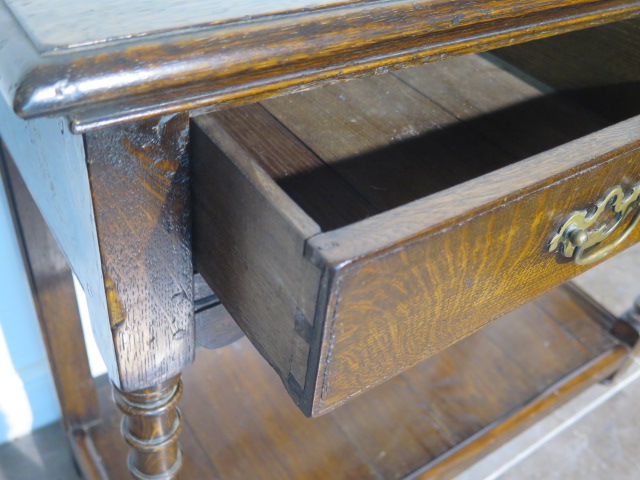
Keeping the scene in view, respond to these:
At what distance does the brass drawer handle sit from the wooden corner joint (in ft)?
0.99

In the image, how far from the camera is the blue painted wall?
0.76 m

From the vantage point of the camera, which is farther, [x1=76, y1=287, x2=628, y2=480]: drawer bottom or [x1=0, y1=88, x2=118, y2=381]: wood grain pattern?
[x1=76, y1=287, x2=628, y2=480]: drawer bottom

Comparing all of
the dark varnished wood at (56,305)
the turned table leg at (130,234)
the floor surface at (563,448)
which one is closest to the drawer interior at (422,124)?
the turned table leg at (130,234)

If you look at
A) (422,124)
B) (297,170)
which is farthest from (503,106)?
(297,170)

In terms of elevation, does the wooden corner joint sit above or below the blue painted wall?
above

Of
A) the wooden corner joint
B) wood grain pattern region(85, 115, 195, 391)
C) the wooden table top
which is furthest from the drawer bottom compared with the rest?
the wooden table top

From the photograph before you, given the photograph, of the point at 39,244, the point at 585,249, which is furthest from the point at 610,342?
the point at 39,244

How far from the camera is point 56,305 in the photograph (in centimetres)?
71

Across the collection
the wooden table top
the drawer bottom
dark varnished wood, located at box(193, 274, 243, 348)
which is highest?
the wooden table top

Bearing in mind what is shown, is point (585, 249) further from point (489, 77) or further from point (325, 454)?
point (325, 454)

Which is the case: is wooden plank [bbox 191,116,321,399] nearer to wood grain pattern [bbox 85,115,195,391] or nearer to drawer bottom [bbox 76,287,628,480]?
wood grain pattern [bbox 85,115,195,391]

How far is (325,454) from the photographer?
851 millimetres

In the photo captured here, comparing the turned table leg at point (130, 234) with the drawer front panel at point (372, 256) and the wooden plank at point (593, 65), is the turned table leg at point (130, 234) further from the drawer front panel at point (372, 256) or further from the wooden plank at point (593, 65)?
the wooden plank at point (593, 65)

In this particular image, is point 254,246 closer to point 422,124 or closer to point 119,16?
point 119,16
